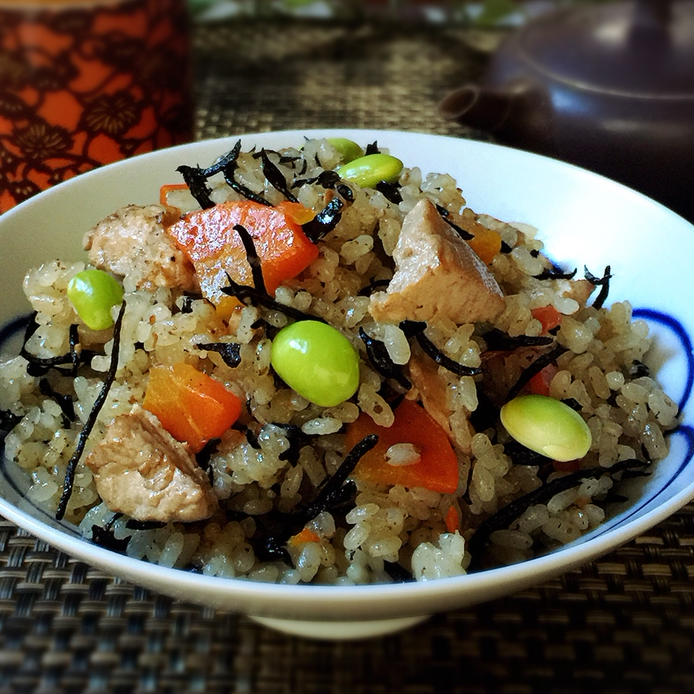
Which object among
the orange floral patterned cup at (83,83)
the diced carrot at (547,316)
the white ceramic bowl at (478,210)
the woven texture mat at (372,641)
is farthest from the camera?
the orange floral patterned cup at (83,83)

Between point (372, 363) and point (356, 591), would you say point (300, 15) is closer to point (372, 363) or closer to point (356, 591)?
point (372, 363)

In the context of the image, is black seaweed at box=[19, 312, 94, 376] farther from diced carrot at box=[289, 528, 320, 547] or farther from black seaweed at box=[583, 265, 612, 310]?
black seaweed at box=[583, 265, 612, 310]

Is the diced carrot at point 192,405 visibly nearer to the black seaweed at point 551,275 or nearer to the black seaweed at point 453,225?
the black seaweed at point 453,225

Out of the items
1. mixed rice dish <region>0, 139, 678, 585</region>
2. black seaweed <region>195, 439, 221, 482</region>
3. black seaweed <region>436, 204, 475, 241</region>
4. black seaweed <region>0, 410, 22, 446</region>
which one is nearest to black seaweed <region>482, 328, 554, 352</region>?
mixed rice dish <region>0, 139, 678, 585</region>

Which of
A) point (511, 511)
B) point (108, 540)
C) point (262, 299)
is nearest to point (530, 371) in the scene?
point (511, 511)

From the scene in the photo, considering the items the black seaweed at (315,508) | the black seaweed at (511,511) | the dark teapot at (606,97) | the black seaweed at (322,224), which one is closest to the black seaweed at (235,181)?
the black seaweed at (322,224)

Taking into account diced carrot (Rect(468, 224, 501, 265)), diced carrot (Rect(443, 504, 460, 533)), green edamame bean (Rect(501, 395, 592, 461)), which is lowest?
diced carrot (Rect(443, 504, 460, 533))
